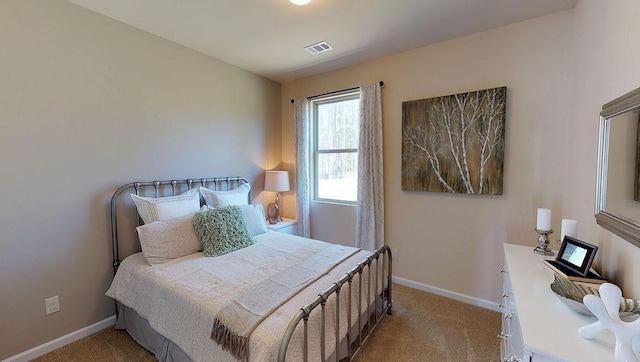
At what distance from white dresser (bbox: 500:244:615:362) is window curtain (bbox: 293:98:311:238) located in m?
2.61

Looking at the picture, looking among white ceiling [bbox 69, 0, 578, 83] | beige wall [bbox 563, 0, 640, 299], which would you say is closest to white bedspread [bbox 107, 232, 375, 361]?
beige wall [bbox 563, 0, 640, 299]

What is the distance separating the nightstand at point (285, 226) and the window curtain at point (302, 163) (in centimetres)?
12

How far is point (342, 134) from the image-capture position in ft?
11.7

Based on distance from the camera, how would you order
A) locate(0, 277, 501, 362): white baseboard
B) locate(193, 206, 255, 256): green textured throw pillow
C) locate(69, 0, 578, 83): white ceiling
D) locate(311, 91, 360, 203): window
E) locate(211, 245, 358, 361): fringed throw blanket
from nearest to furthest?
1. locate(211, 245, 358, 361): fringed throw blanket
2. locate(0, 277, 501, 362): white baseboard
3. locate(69, 0, 578, 83): white ceiling
4. locate(193, 206, 255, 256): green textured throw pillow
5. locate(311, 91, 360, 203): window

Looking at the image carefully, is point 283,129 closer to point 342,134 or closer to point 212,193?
point 342,134

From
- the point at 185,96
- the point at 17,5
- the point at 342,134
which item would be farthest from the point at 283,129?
the point at 17,5

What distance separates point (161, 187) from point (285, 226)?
157 cm

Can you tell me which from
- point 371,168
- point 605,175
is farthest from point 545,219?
point 371,168

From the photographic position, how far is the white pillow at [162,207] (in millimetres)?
2289

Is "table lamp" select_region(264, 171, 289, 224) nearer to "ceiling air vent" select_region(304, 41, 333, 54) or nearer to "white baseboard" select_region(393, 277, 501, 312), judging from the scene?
"ceiling air vent" select_region(304, 41, 333, 54)

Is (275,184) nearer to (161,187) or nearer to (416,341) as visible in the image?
(161,187)

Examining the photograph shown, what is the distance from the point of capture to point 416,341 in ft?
6.87

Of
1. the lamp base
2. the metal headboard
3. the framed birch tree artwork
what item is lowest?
the lamp base

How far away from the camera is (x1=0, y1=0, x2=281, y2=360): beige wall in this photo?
5.99ft
